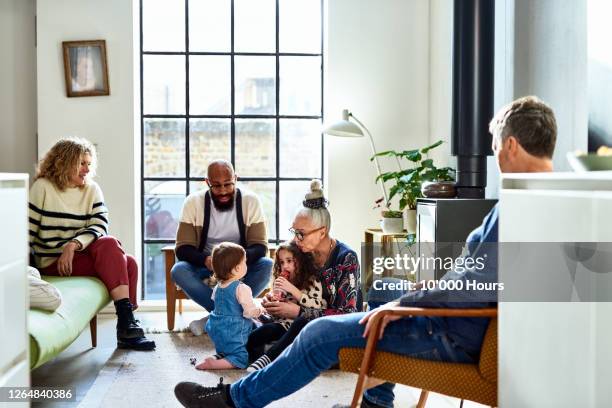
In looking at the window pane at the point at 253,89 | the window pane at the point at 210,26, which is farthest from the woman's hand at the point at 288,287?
the window pane at the point at 210,26

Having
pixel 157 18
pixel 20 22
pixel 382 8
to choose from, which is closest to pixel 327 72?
pixel 382 8

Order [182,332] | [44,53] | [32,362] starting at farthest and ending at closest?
[44,53] → [182,332] → [32,362]

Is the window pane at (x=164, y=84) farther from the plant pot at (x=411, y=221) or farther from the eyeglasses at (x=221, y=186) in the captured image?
the plant pot at (x=411, y=221)

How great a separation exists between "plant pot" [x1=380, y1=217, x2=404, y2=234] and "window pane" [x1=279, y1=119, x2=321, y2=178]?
1187 mm

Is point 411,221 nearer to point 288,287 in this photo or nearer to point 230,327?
point 288,287

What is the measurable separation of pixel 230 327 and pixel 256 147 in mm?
2499

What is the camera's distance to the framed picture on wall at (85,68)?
5.73m

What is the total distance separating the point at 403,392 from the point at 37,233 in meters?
2.36

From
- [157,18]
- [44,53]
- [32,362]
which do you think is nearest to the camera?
[32,362]

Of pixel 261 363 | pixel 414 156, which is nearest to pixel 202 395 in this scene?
pixel 261 363

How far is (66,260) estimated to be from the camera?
444 cm

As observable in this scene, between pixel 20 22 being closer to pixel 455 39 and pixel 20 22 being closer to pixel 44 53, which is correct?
pixel 44 53

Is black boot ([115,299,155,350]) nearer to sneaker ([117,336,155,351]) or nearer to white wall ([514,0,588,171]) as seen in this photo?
sneaker ([117,336,155,351])

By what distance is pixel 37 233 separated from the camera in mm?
4586
